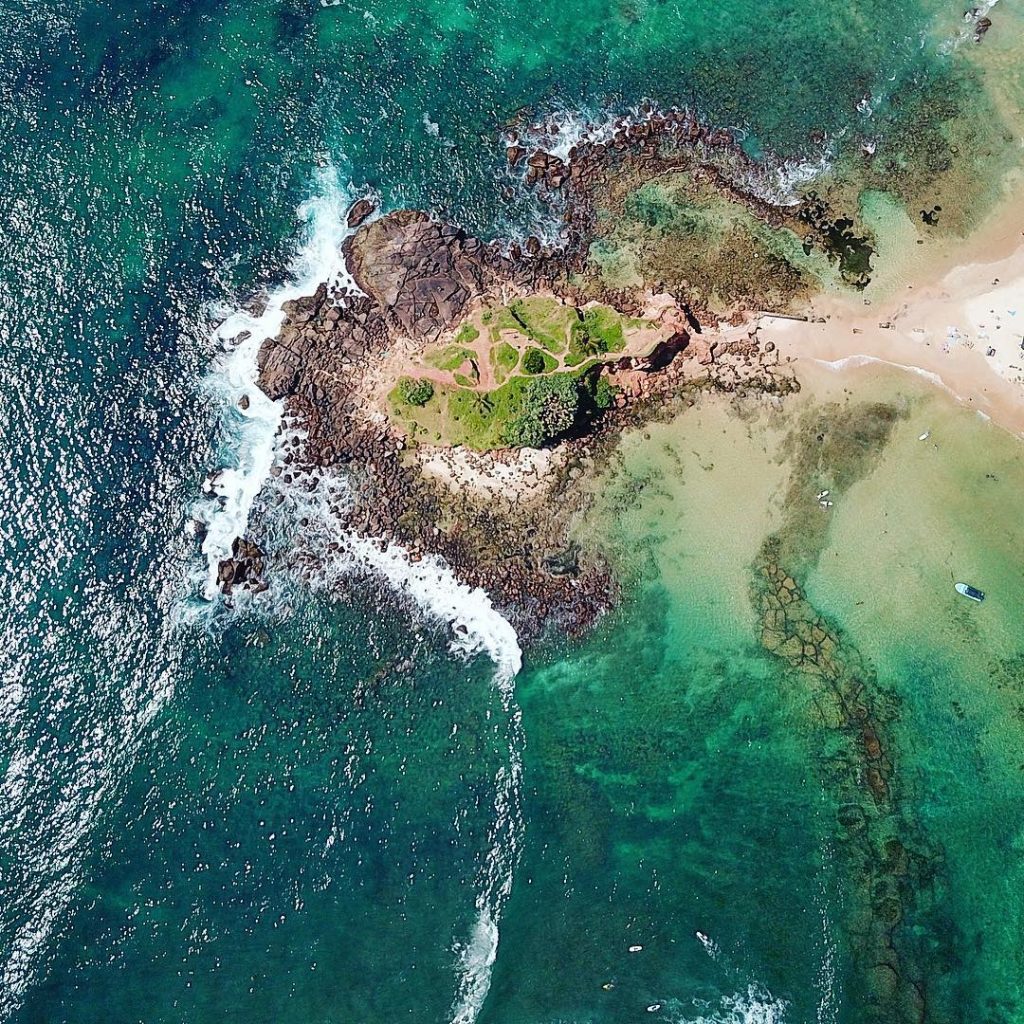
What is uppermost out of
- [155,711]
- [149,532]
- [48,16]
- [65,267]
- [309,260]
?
[48,16]

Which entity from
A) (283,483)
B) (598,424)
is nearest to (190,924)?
(283,483)

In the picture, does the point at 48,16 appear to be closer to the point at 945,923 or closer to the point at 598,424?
the point at 598,424

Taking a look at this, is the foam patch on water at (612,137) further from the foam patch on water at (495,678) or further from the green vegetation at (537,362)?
the foam patch on water at (495,678)

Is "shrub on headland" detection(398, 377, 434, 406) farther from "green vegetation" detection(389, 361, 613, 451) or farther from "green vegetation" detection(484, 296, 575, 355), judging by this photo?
"green vegetation" detection(484, 296, 575, 355)

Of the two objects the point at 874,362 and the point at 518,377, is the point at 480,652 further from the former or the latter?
the point at 874,362

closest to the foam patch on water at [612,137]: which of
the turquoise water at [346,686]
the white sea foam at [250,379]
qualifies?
the turquoise water at [346,686]

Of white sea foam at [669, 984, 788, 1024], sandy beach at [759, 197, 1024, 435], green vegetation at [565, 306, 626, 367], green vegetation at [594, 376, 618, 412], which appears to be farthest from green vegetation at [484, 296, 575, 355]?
white sea foam at [669, 984, 788, 1024]
